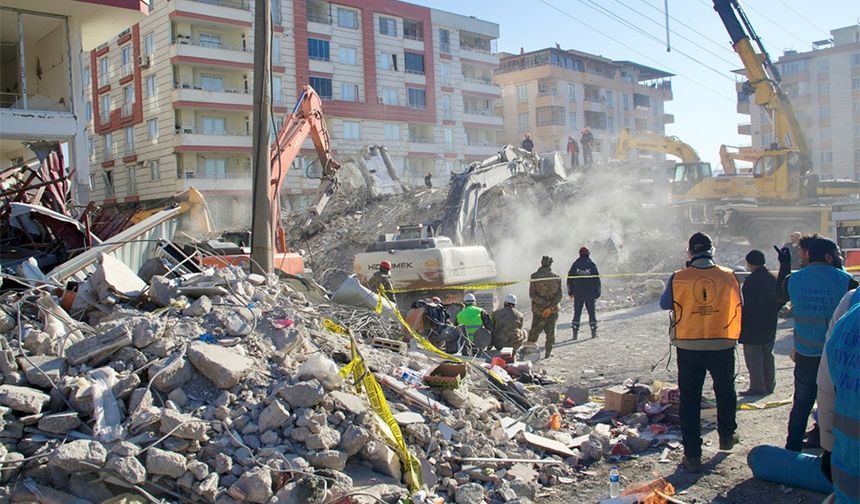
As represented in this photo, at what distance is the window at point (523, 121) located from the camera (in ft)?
189

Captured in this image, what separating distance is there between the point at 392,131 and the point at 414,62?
497cm

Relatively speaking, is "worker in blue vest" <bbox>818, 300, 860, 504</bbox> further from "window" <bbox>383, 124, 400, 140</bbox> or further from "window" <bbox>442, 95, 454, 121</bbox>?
"window" <bbox>442, 95, 454, 121</bbox>

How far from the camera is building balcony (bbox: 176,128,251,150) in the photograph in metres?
36.2

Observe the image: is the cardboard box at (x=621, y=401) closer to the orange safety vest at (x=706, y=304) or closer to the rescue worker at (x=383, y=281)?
the orange safety vest at (x=706, y=304)

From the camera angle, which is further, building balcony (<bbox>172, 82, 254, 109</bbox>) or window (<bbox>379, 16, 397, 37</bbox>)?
window (<bbox>379, 16, 397, 37</bbox>)

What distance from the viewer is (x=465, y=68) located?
50.8 m

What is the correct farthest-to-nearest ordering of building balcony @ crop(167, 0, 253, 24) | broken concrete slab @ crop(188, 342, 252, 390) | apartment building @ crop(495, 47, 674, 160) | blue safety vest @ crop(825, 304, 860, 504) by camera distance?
apartment building @ crop(495, 47, 674, 160), building balcony @ crop(167, 0, 253, 24), broken concrete slab @ crop(188, 342, 252, 390), blue safety vest @ crop(825, 304, 860, 504)

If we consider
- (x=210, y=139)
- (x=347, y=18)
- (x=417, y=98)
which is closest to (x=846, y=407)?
(x=210, y=139)

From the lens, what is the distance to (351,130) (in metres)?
42.4

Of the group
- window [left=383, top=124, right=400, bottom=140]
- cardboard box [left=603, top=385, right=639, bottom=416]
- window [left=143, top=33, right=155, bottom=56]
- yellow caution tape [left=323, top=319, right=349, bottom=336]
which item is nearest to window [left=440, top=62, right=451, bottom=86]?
window [left=383, top=124, right=400, bottom=140]

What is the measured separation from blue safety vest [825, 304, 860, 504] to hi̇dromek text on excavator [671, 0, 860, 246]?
2059 centimetres

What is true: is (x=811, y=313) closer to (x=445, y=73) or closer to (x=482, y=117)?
(x=445, y=73)

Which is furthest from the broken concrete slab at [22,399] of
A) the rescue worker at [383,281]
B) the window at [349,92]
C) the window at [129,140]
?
the window at [129,140]

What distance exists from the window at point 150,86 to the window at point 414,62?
15056 millimetres
